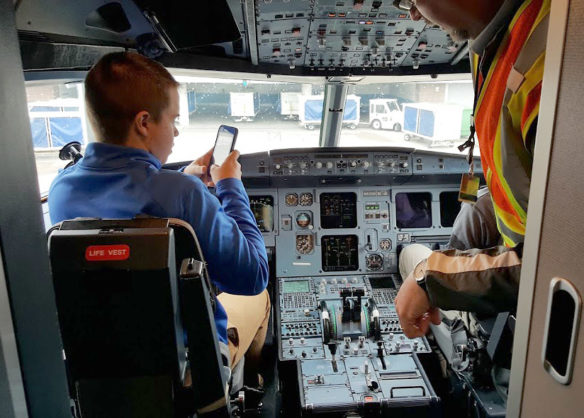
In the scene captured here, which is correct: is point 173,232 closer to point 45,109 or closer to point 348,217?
point 45,109

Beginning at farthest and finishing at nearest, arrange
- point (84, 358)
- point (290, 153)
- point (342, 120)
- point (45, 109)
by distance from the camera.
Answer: point (342, 120), point (290, 153), point (45, 109), point (84, 358)

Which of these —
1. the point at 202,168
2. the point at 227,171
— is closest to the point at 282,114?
the point at 202,168

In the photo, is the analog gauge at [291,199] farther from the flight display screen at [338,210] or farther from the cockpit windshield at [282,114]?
the cockpit windshield at [282,114]

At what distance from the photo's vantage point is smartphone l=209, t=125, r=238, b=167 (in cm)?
199

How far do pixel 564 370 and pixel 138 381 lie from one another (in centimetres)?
101

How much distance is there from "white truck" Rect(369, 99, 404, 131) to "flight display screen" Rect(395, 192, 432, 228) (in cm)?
88

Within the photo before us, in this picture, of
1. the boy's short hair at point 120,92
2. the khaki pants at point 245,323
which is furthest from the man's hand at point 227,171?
the khaki pants at point 245,323

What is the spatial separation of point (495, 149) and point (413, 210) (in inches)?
103

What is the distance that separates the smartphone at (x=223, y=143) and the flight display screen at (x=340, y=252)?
158cm

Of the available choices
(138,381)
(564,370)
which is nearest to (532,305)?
(564,370)

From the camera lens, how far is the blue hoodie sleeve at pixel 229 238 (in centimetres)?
125

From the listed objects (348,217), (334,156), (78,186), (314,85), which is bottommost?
(348,217)

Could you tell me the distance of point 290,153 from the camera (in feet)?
10.6

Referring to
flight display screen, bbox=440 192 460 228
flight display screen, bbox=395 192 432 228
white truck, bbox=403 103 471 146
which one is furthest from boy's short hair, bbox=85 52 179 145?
white truck, bbox=403 103 471 146
